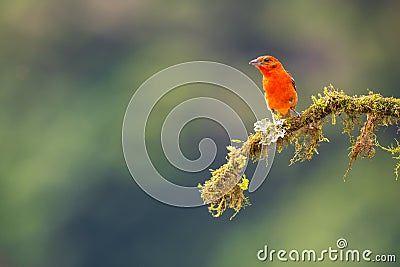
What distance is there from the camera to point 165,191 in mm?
12781

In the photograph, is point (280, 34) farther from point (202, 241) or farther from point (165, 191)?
point (165, 191)

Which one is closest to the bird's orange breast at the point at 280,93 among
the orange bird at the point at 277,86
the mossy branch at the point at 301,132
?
the orange bird at the point at 277,86

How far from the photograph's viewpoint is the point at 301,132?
358 cm

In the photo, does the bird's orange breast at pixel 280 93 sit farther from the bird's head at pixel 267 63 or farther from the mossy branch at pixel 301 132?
the mossy branch at pixel 301 132

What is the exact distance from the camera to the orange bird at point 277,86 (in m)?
4.04

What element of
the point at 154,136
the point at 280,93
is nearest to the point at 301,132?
the point at 280,93

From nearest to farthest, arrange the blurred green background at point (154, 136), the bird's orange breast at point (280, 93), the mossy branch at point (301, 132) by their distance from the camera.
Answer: the mossy branch at point (301, 132) < the bird's orange breast at point (280, 93) < the blurred green background at point (154, 136)

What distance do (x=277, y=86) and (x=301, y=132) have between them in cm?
57

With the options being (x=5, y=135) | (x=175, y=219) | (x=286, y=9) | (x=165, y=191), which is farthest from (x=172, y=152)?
(x=286, y=9)

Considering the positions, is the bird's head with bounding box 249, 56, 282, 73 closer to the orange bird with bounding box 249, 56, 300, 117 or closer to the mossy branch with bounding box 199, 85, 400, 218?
the orange bird with bounding box 249, 56, 300, 117

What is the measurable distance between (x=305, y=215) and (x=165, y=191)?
536 cm

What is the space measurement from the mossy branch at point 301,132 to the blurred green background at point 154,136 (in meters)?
11.1

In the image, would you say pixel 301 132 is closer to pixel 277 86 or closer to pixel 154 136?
pixel 277 86

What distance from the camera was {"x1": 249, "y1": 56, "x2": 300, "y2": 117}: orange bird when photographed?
159 inches
